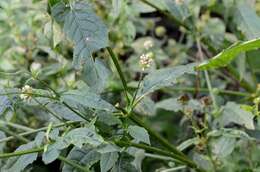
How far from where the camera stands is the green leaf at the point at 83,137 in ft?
3.53

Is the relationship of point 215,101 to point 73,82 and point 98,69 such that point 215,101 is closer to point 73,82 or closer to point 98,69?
point 73,82

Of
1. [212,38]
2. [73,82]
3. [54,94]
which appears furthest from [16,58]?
[54,94]

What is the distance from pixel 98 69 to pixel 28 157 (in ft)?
0.79

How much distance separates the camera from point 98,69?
3.98ft

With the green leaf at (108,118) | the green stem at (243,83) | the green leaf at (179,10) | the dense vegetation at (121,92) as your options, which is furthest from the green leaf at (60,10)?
the green stem at (243,83)

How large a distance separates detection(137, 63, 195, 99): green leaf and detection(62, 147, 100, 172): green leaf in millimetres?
167

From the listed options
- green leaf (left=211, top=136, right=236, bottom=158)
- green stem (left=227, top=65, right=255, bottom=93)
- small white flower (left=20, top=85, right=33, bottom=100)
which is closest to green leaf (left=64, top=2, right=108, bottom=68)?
small white flower (left=20, top=85, right=33, bottom=100)

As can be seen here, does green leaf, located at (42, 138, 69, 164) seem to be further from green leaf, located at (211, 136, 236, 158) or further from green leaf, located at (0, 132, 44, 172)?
green leaf, located at (211, 136, 236, 158)

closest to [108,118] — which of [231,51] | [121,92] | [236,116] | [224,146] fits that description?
[231,51]

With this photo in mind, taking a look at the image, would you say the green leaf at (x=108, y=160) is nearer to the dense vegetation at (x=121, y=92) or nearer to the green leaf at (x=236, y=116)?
the dense vegetation at (x=121, y=92)

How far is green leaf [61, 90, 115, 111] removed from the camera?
114 centimetres

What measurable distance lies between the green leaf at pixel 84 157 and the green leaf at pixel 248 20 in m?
0.64

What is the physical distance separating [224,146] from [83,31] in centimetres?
58

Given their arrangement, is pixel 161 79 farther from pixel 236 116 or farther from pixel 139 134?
pixel 236 116
